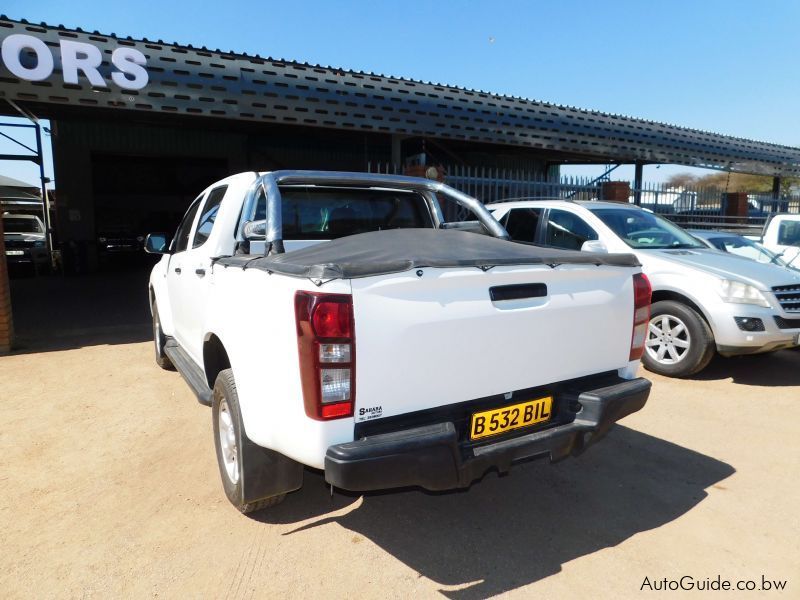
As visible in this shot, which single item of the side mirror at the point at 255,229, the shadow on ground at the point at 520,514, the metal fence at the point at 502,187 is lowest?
the shadow on ground at the point at 520,514

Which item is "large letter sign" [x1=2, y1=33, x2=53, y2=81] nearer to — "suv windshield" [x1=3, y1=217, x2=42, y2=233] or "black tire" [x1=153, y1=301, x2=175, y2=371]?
"black tire" [x1=153, y1=301, x2=175, y2=371]

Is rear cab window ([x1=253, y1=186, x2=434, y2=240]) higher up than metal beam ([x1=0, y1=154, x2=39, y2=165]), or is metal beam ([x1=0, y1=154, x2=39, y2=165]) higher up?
metal beam ([x1=0, y1=154, x2=39, y2=165])

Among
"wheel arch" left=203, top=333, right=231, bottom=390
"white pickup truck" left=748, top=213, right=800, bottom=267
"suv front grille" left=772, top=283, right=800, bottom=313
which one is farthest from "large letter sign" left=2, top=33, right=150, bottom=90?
"white pickup truck" left=748, top=213, right=800, bottom=267

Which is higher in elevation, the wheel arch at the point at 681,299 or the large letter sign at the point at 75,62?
the large letter sign at the point at 75,62

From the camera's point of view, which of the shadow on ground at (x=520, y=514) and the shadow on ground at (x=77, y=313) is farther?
the shadow on ground at (x=77, y=313)

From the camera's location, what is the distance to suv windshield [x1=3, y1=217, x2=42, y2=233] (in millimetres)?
15109

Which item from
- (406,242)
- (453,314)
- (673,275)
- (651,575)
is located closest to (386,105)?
(673,275)

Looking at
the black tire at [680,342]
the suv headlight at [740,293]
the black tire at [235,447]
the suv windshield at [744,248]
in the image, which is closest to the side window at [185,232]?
the black tire at [235,447]

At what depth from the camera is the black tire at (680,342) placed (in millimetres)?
5090

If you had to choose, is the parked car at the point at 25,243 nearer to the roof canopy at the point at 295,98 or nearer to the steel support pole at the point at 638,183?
the roof canopy at the point at 295,98

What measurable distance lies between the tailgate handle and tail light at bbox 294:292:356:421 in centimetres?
70

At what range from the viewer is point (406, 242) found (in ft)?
9.03

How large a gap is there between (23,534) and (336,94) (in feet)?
24.8

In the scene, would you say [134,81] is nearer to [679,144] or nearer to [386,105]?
[386,105]
